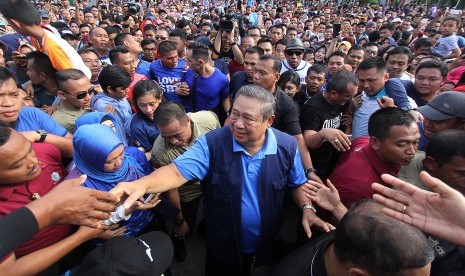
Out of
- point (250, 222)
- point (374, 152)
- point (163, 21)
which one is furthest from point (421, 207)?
point (163, 21)

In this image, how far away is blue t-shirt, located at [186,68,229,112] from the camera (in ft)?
13.1

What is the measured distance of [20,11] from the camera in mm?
2682

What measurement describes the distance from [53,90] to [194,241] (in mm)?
2611

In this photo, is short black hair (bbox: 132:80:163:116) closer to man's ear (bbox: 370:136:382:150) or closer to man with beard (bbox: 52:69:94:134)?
man with beard (bbox: 52:69:94:134)

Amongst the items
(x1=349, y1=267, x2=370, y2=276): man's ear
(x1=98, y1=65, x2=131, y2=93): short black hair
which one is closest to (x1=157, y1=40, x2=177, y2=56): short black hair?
(x1=98, y1=65, x2=131, y2=93): short black hair

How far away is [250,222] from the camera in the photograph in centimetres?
208

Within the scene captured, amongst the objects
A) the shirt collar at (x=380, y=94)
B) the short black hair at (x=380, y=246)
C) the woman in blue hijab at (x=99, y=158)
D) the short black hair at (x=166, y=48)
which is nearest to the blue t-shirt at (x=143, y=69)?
the short black hair at (x=166, y=48)

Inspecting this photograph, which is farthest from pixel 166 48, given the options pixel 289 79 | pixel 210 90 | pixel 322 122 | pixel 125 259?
pixel 125 259

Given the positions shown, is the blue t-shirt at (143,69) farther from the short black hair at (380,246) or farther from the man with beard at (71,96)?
the short black hair at (380,246)

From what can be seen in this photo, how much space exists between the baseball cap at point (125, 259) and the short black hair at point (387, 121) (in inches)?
67.9

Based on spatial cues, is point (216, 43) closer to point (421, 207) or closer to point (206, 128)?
point (206, 128)

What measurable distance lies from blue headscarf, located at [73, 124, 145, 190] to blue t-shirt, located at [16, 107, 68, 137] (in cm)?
70

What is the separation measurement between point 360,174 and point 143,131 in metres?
2.13

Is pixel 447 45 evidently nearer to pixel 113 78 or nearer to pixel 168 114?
pixel 168 114
